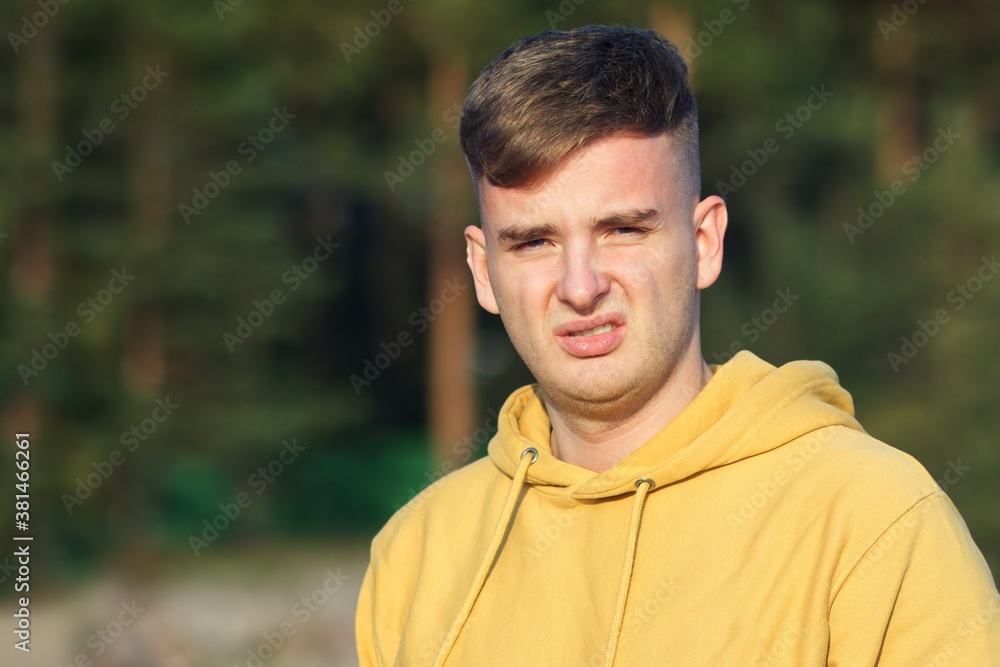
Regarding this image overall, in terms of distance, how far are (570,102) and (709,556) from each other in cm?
71

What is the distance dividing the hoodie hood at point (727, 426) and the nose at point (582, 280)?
0.24 m

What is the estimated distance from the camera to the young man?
159cm

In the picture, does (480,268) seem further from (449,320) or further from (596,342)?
(449,320)

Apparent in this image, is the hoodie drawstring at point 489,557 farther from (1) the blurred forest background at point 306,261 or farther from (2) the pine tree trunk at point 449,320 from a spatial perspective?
(2) the pine tree trunk at point 449,320

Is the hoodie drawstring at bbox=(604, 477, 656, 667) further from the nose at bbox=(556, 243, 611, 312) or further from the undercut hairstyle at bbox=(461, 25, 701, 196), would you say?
the undercut hairstyle at bbox=(461, 25, 701, 196)

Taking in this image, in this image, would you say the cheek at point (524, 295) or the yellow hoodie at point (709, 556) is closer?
the yellow hoodie at point (709, 556)

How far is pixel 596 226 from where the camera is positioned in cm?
180

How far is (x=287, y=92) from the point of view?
14.3 metres

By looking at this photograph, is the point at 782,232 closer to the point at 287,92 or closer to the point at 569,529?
the point at 287,92

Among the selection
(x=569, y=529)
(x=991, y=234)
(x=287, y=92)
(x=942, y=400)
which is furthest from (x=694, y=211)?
(x=287, y=92)

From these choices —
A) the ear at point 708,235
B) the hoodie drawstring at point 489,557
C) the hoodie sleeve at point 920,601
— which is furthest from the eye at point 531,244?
the hoodie sleeve at point 920,601

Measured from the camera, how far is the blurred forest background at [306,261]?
9516 mm

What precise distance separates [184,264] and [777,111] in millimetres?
6693

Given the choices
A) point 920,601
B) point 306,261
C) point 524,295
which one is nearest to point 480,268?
point 524,295
